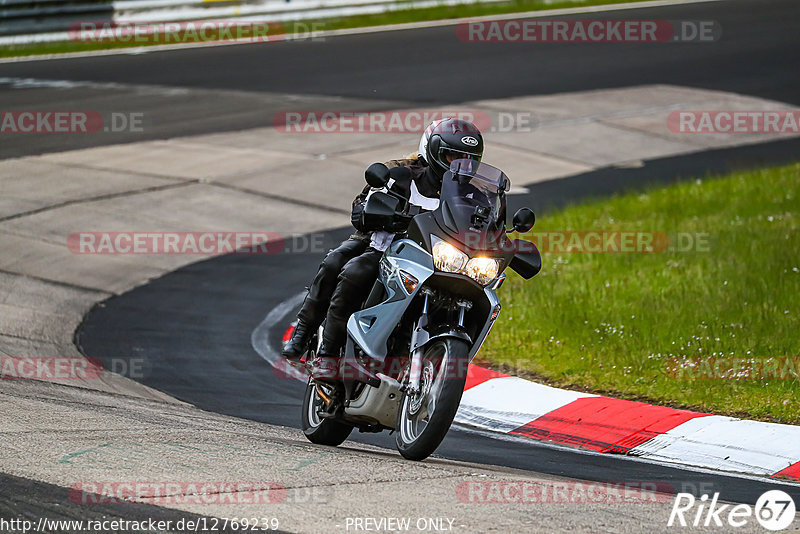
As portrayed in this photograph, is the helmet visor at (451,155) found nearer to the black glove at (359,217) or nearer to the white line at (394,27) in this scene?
the black glove at (359,217)

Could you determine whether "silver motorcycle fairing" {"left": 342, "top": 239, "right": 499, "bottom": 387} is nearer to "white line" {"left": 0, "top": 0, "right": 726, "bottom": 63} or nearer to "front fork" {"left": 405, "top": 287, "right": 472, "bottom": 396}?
"front fork" {"left": 405, "top": 287, "right": 472, "bottom": 396}

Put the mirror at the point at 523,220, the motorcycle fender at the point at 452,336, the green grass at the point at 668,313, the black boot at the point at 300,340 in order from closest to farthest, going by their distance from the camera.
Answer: the motorcycle fender at the point at 452,336
the mirror at the point at 523,220
the black boot at the point at 300,340
the green grass at the point at 668,313

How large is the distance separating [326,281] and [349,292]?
344 mm

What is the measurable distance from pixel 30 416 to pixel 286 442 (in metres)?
1.47

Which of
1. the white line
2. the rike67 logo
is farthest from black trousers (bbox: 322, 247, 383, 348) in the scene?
the white line

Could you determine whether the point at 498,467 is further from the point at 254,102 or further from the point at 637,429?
the point at 254,102

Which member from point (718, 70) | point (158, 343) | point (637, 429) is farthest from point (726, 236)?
point (718, 70)

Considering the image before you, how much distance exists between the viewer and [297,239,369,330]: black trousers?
7.28 m

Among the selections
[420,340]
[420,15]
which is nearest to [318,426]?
[420,340]

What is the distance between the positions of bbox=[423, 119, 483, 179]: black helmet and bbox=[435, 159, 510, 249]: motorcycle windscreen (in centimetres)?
13

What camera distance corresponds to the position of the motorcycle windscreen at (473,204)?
6.35m

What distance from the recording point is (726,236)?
1272 centimetres

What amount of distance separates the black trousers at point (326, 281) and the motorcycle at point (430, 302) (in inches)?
15.0

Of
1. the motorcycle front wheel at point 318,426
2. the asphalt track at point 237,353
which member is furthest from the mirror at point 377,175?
the asphalt track at point 237,353
